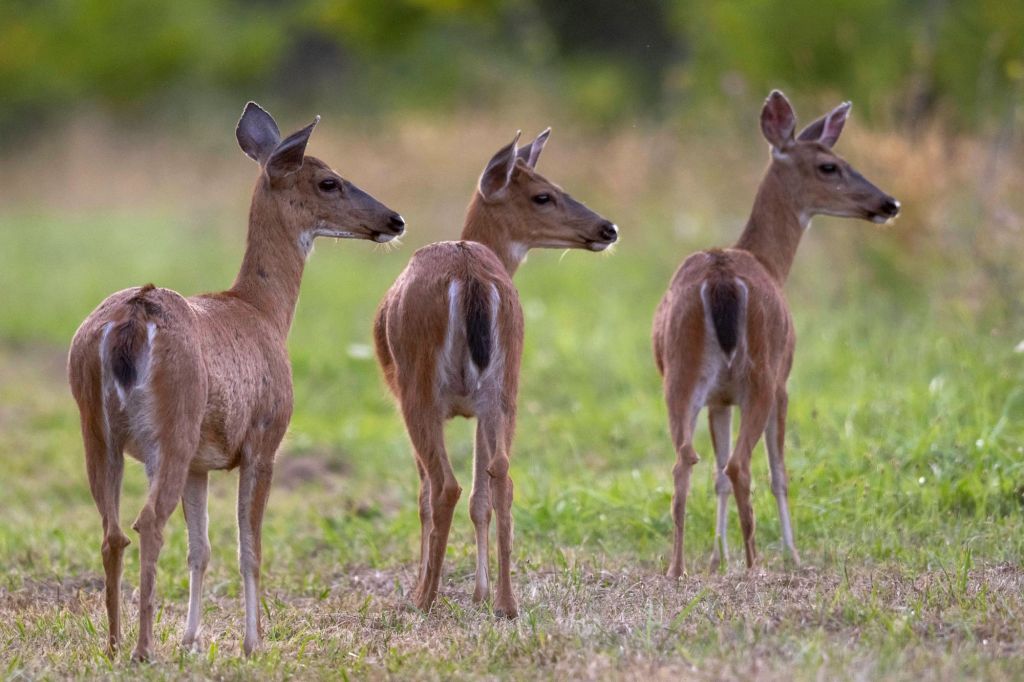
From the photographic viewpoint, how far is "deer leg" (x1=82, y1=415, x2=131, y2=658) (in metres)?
5.26

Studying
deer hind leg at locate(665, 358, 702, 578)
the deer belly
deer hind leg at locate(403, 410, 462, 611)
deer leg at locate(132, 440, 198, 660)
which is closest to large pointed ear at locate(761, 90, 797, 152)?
deer hind leg at locate(665, 358, 702, 578)

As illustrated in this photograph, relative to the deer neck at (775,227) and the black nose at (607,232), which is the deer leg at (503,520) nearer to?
the black nose at (607,232)

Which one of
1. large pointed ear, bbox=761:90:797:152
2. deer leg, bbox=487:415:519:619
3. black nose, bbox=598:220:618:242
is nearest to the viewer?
deer leg, bbox=487:415:519:619

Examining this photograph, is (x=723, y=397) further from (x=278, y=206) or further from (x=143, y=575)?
(x=143, y=575)

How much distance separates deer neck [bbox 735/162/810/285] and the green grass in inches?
33.8

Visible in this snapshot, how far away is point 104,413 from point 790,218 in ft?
11.5

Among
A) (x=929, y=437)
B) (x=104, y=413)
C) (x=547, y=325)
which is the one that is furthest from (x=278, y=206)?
→ (x=547, y=325)

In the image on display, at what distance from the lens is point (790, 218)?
291 inches

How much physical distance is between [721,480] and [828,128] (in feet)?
6.94

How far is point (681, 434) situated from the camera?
634cm

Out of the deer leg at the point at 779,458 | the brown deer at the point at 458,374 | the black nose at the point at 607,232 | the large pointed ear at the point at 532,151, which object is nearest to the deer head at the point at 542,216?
the black nose at the point at 607,232

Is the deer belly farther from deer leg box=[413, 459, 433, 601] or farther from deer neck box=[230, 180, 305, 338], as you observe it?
deer leg box=[413, 459, 433, 601]

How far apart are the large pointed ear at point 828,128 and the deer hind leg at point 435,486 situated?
9.47 ft

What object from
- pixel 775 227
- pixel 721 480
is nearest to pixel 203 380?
pixel 721 480
